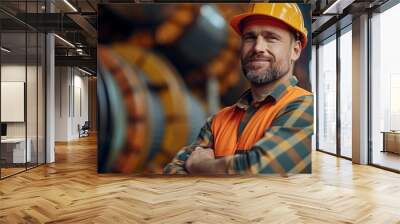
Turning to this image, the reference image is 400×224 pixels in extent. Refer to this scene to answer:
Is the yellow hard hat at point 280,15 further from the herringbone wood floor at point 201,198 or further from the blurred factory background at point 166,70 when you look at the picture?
the herringbone wood floor at point 201,198

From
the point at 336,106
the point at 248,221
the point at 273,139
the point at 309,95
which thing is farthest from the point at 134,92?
the point at 336,106

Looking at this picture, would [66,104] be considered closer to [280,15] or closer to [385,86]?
[280,15]

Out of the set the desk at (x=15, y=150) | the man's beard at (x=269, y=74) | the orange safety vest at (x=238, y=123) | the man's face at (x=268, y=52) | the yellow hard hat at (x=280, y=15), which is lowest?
the desk at (x=15, y=150)

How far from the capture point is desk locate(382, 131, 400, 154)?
826cm

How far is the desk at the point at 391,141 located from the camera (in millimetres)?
8258

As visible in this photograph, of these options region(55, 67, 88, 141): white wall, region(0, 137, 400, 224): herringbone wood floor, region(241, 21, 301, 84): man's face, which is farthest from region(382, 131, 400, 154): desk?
region(55, 67, 88, 141): white wall

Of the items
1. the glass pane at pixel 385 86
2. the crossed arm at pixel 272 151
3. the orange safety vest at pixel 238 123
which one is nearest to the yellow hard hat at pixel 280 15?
the orange safety vest at pixel 238 123

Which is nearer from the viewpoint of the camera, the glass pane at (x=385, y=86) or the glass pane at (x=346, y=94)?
the glass pane at (x=385, y=86)

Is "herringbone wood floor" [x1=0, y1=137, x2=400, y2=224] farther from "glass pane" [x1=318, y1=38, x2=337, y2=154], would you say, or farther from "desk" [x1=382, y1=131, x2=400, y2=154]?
"glass pane" [x1=318, y1=38, x2=337, y2=154]

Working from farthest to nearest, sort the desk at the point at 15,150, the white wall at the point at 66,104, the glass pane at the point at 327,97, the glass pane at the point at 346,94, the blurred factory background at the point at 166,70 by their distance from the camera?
the white wall at the point at 66,104
the glass pane at the point at 327,97
the glass pane at the point at 346,94
the desk at the point at 15,150
the blurred factory background at the point at 166,70

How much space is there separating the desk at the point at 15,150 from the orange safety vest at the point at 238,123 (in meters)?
3.77

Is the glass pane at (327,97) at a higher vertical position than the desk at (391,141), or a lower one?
higher

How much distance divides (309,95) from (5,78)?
5142 millimetres

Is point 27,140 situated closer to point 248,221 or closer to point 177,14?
point 177,14
